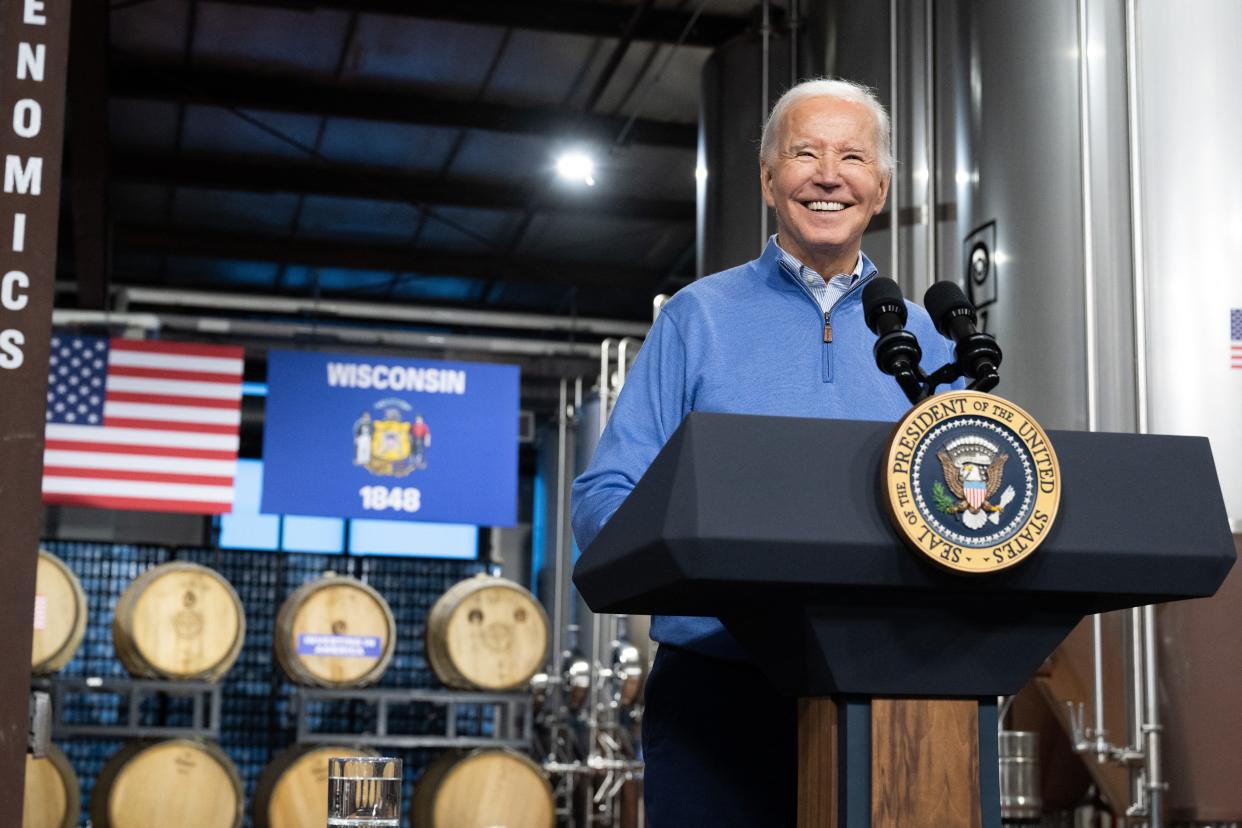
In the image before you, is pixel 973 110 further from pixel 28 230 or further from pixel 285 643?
pixel 285 643

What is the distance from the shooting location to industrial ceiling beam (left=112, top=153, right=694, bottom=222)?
11.1 metres

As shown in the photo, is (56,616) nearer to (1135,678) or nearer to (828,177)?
(1135,678)

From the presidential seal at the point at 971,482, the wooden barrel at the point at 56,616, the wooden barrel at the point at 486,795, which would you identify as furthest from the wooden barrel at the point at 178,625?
the presidential seal at the point at 971,482

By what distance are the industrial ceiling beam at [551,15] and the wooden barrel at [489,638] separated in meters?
3.51

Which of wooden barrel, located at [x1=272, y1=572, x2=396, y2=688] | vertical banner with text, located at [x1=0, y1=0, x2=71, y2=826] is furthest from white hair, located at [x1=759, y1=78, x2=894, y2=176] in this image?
wooden barrel, located at [x1=272, y1=572, x2=396, y2=688]

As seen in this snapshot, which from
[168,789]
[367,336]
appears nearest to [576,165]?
[367,336]

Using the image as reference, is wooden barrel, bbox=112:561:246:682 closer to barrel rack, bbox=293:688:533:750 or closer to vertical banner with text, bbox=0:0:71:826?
barrel rack, bbox=293:688:533:750

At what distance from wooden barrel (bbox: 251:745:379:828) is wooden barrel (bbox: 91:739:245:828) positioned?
0.24 metres

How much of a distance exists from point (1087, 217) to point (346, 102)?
277 inches

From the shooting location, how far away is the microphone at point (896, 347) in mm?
1407

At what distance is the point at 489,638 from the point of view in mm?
9750

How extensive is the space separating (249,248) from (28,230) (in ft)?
29.3

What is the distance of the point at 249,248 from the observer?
12484 millimetres

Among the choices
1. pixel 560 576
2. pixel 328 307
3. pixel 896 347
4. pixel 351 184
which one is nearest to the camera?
pixel 896 347
